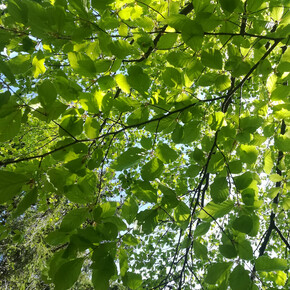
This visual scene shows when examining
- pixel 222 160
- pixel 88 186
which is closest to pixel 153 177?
pixel 88 186

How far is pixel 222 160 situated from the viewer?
3.57ft

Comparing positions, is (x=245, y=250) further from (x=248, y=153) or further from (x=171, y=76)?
(x=171, y=76)

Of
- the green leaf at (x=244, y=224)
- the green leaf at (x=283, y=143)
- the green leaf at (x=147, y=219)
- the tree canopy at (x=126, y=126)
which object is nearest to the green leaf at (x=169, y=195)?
the tree canopy at (x=126, y=126)

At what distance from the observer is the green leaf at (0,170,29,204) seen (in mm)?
700

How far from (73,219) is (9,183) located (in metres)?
0.25

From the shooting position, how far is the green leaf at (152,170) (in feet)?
3.08

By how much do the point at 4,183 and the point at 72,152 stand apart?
0.34 meters

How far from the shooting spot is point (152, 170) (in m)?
0.96

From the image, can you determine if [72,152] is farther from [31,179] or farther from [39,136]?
[39,136]

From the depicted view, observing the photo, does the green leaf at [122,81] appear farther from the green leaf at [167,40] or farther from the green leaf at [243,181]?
the green leaf at [243,181]

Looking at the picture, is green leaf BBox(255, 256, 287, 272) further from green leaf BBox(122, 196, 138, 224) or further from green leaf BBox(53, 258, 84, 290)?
green leaf BBox(53, 258, 84, 290)

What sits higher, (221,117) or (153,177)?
(221,117)

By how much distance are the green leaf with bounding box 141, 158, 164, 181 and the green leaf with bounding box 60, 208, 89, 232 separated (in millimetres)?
250

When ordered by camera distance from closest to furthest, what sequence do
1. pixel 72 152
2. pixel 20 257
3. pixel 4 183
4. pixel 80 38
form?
1. pixel 4 183
2. pixel 80 38
3. pixel 72 152
4. pixel 20 257
